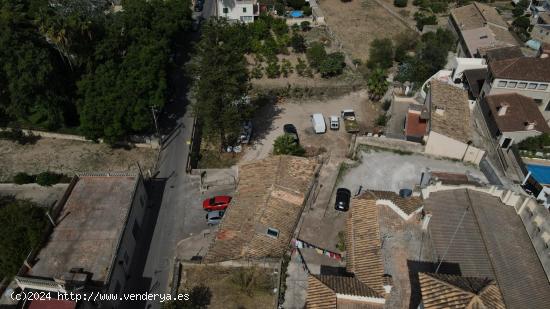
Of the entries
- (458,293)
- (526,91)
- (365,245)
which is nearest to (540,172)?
(526,91)

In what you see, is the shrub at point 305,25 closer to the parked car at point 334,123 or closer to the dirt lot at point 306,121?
the dirt lot at point 306,121

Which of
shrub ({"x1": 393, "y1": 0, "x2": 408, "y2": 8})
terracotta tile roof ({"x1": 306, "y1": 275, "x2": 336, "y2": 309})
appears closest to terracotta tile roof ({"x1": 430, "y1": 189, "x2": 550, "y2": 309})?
terracotta tile roof ({"x1": 306, "y1": 275, "x2": 336, "y2": 309})

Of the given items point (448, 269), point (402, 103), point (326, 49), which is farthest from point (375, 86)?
point (448, 269)

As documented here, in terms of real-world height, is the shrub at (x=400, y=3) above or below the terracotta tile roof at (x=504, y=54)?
below

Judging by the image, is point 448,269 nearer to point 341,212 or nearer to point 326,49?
point 341,212

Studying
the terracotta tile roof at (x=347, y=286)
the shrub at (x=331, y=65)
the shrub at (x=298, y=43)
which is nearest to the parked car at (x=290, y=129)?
the shrub at (x=331, y=65)

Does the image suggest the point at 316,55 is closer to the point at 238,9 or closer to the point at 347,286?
the point at 238,9
